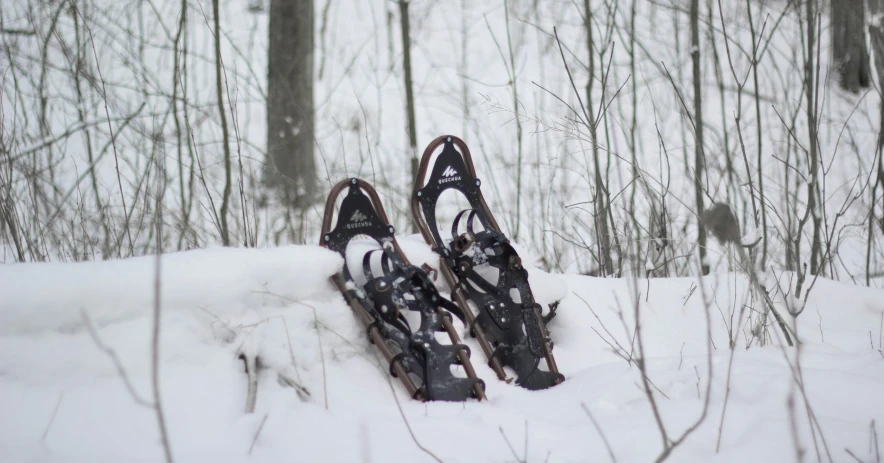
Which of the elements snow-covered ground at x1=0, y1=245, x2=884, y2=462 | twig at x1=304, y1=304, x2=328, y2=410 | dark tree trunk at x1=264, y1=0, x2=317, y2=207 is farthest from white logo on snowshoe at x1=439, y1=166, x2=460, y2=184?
dark tree trunk at x1=264, y1=0, x2=317, y2=207

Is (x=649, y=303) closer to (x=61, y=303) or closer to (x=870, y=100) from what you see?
(x=61, y=303)

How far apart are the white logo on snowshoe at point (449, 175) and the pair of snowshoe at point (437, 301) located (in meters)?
0.11

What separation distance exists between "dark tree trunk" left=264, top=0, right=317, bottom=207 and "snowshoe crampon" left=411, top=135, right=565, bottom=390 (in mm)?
3303

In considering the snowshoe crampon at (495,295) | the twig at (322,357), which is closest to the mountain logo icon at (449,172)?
the snowshoe crampon at (495,295)

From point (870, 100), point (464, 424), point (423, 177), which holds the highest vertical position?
point (870, 100)

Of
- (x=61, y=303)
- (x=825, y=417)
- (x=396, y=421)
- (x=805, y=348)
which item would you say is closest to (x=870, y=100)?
(x=805, y=348)

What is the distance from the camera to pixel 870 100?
776 centimetres

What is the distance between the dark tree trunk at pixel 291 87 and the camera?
5613 mm

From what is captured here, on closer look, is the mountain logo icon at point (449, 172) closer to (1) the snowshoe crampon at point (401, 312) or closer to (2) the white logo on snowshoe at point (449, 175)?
(2) the white logo on snowshoe at point (449, 175)

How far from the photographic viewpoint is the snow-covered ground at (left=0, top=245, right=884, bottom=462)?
1387mm

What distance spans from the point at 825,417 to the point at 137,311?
1615 mm

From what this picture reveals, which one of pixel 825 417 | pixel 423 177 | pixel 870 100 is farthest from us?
pixel 870 100

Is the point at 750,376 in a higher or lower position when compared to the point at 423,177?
lower

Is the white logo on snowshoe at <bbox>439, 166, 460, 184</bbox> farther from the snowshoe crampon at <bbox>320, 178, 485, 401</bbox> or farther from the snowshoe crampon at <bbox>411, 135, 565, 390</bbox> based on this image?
the snowshoe crampon at <bbox>320, 178, 485, 401</bbox>
